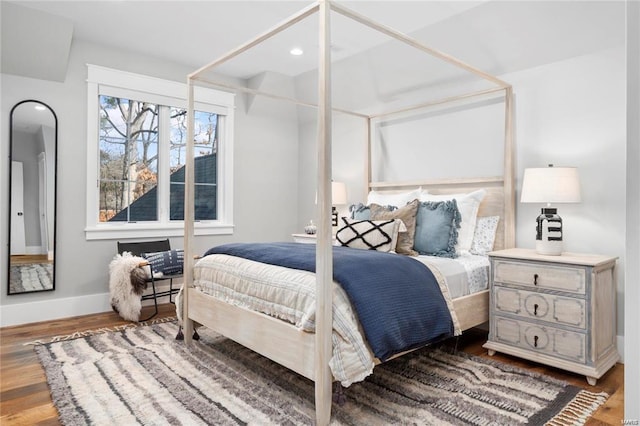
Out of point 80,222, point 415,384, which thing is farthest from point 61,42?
point 415,384

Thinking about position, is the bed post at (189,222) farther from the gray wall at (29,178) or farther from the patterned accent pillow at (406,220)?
the gray wall at (29,178)

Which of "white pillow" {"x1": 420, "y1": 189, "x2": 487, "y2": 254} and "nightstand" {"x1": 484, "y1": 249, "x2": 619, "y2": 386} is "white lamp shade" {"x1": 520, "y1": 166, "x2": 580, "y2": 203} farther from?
"white pillow" {"x1": 420, "y1": 189, "x2": 487, "y2": 254}

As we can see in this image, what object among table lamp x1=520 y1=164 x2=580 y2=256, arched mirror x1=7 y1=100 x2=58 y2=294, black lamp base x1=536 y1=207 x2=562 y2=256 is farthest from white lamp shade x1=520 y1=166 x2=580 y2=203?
arched mirror x1=7 y1=100 x2=58 y2=294

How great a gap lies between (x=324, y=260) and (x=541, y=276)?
149 cm

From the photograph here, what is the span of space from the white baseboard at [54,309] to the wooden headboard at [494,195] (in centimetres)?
266

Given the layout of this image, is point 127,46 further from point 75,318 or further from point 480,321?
point 480,321

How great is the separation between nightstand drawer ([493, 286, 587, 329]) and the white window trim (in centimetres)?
307

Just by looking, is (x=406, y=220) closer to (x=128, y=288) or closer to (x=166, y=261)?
(x=166, y=261)

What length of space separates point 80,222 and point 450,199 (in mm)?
3270

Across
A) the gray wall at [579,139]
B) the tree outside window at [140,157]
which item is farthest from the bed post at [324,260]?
the tree outside window at [140,157]

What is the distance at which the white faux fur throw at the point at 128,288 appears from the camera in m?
3.40

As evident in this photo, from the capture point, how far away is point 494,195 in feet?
10.5

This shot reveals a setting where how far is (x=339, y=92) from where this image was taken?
14.5 feet

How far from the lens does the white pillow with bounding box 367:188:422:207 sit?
347cm
